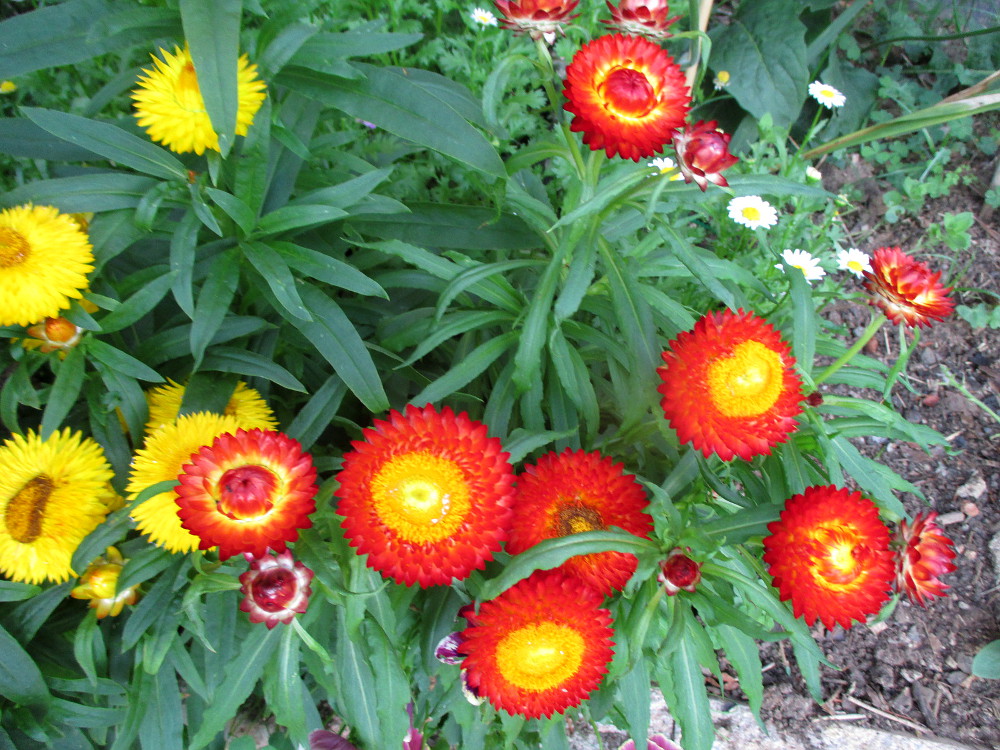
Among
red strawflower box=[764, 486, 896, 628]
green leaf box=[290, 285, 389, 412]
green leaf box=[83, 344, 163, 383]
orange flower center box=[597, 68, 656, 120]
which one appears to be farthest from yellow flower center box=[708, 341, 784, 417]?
green leaf box=[83, 344, 163, 383]

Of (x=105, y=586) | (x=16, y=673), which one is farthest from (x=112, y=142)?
(x=16, y=673)

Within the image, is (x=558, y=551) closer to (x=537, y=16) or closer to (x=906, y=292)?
(x=906, y=292)

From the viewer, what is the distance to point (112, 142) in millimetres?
1064

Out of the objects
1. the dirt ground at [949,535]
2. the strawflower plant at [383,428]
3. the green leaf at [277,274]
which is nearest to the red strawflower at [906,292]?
the strawflower plant at [383,428]

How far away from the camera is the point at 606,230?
1260 millimetres

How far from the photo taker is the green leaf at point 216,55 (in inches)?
35.6

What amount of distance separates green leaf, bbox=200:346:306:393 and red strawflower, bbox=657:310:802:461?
1.89ft

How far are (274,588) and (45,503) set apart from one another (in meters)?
0.41

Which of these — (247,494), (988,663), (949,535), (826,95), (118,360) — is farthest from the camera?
(826,95)

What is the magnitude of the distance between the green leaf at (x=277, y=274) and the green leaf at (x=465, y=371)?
0.23 m

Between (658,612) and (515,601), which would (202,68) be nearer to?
(515,601)

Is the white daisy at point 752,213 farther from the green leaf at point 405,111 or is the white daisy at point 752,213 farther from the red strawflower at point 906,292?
the green leaf at point 405,111

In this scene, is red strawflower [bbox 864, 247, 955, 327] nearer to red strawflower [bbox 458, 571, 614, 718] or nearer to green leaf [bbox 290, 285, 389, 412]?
red strawflower [bbox 458, 571, 614, 718]

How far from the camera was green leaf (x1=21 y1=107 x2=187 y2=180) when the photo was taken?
1.04m
